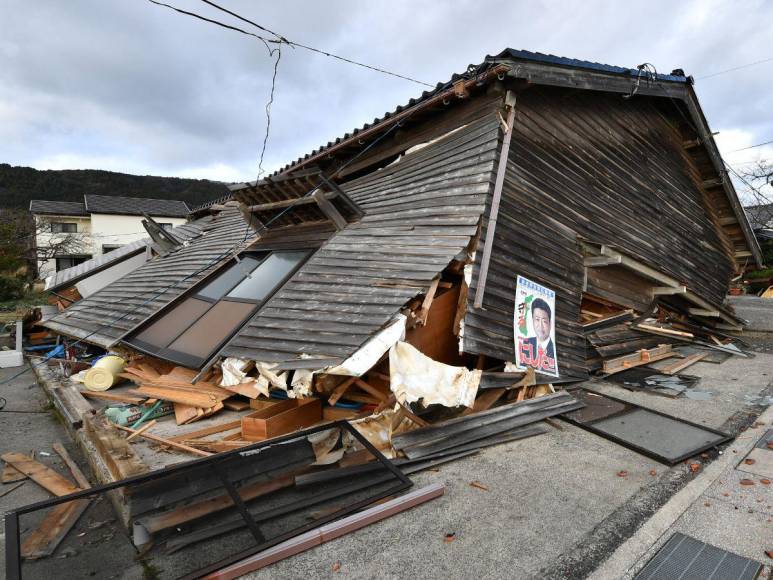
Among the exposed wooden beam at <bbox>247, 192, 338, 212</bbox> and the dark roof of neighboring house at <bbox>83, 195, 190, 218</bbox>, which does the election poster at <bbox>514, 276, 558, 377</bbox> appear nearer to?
the exposed wooden beam at <bbox>247, 192, 338, 212</bbox>

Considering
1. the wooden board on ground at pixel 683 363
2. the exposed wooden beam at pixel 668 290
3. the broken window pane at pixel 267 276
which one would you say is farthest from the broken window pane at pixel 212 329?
the exposed wooden beam at pixel 668 290

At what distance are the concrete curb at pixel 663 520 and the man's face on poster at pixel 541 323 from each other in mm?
2251

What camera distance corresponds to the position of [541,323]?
19.1ft

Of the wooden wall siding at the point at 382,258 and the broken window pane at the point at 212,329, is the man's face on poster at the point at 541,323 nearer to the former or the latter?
the wooden wall siding at the point at 382,258

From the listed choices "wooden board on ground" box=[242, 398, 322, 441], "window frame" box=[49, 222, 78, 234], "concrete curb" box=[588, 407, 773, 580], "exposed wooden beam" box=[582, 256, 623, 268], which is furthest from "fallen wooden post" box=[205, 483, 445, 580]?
"window frame" box=[49, 222, 78, 234]

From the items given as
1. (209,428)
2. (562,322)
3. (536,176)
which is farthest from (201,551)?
(536,176)

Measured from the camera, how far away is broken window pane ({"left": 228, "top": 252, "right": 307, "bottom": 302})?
21.8 feet

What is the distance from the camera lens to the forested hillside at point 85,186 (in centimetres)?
4794

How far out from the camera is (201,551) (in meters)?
2.72

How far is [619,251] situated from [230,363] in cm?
628

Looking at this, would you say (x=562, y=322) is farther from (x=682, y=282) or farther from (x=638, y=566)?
(x=682, y=282)

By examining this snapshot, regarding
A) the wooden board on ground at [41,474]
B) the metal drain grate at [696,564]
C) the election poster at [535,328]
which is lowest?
the wooden board on ground at [41,474]

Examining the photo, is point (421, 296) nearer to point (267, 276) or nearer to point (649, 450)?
point (649, 450)

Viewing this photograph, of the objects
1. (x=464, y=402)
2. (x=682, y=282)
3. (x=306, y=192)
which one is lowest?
(x=464, y=402)
